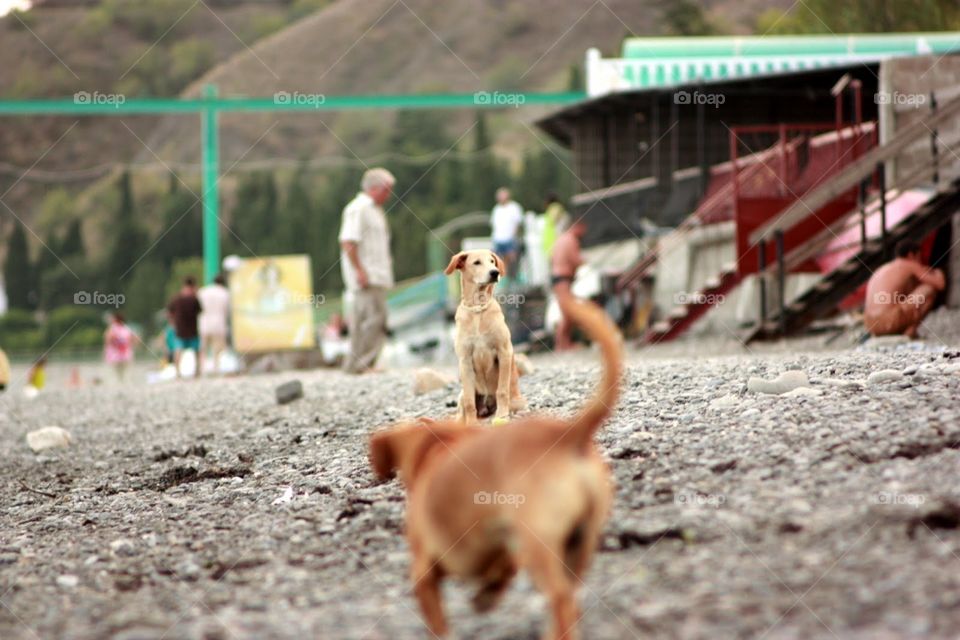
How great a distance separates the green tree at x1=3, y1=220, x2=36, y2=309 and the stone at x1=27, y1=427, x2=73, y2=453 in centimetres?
6166

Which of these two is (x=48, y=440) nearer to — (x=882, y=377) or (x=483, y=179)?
(x=882, y=377)

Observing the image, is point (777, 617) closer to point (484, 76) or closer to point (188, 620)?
point (188, 620)

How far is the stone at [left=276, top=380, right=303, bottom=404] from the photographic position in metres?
13.3

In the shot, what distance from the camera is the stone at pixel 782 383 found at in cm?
855

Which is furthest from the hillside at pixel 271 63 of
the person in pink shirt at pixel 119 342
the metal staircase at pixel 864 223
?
the metal staircase at pixel 864 223

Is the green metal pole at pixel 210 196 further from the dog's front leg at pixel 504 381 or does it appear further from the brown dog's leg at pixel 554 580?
the brown dog's leg at pixel 554 580

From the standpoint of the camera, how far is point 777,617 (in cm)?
454

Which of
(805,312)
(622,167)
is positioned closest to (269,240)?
(622,167)

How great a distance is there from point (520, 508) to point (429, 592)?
1.99 feet

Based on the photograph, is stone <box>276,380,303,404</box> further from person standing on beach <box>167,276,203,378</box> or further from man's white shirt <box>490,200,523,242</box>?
man's white shirt <box>490,200,523,242</box>

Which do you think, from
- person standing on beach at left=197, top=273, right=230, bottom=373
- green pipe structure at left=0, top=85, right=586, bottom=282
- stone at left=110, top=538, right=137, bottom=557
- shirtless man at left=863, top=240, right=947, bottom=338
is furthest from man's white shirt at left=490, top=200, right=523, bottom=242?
stone at left=110, top=538, right=137, bottom=557

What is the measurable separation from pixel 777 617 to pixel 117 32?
579ft

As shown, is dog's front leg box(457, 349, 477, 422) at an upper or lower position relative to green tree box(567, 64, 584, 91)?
lower

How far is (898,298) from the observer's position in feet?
41.0
